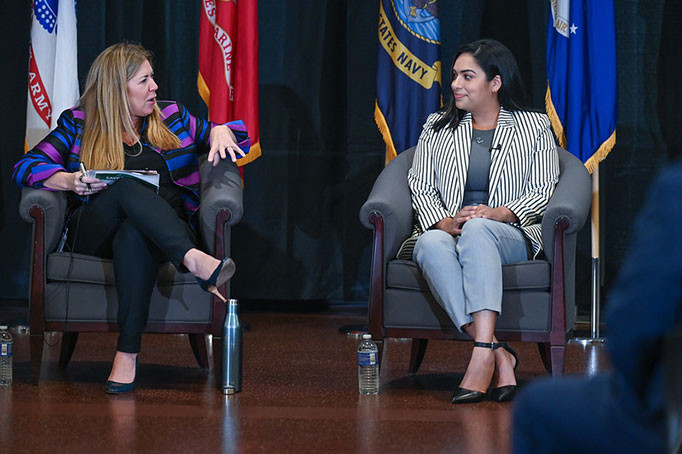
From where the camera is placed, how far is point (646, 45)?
473 centimetres

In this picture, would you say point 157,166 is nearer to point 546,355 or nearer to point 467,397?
point 467,397

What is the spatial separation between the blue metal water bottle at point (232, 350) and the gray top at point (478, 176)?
0.95m

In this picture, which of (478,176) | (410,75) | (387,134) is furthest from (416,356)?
(410,75)

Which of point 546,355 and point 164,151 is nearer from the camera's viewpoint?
point 546,355

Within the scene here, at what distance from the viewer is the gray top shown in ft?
10.3

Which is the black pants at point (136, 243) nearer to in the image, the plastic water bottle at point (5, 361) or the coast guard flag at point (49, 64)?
the plastic water bottle at point (5, 361)

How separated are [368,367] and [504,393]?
16.8 inches

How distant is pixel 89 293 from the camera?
2.85 meters

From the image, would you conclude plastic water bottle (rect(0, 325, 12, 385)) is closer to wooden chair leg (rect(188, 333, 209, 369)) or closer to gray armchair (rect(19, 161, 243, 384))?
gray armchair (rect(19, 161, 243, 384))

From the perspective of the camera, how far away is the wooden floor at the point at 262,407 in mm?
2143

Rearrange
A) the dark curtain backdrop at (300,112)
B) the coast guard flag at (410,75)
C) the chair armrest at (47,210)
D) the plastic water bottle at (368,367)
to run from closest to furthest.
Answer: the plastic water bottle at (368,367) → the chair armrest at (47,210) → the coast guard flag at (410,75) → the dark curtain backdrop at (300,112)

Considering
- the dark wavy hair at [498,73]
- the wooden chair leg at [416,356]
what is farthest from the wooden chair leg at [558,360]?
the dark wavy hair at [498,73]

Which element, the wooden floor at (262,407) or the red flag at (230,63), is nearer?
the wooden floor at (262,407)

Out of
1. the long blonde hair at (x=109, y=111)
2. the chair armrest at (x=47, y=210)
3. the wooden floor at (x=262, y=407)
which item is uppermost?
the long blonde hair at (x=109, y=111)
